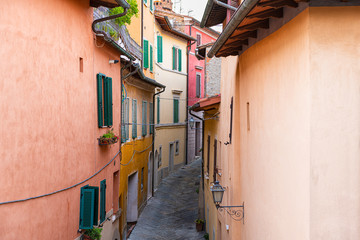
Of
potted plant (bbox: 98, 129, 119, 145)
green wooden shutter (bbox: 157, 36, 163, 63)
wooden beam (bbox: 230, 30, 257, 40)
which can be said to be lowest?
potted plant (bbox: 98, 129, 119, 145)

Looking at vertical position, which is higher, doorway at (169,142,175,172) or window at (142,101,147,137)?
window at (142,101,147,137)

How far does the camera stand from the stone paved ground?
1783 cm

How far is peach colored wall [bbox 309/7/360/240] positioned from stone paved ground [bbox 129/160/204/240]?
13.1 m

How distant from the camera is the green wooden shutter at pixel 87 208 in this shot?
31.8 feet

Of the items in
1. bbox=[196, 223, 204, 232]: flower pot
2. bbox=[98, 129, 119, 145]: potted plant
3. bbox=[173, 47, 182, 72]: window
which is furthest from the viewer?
bbox=[173, 47, 182, 72]: window

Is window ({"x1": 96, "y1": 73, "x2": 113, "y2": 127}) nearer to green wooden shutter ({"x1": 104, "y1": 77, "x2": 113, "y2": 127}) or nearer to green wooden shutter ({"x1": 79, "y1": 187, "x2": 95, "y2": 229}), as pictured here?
green wooden shutter ({"x1": 104, "y1": 77, "x2": 113, "y2": 127})

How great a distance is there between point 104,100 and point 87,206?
2950 mm

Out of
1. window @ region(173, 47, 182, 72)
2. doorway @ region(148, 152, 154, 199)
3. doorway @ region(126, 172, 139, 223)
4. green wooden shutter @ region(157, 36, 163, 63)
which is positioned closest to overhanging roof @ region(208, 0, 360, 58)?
doorway @ region(126, 172, 139, 223)

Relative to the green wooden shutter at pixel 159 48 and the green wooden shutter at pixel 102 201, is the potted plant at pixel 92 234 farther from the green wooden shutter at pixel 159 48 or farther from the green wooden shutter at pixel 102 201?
the green wooden shutter at pixel 159 48

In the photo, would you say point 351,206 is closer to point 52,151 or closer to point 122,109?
point 52,151

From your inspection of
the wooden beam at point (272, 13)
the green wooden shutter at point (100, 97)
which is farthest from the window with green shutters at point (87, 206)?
the wooden beam at point (272, 13)

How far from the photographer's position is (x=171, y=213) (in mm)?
21266

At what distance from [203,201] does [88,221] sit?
10786mm

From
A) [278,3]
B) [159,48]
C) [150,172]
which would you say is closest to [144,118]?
[150,172]
